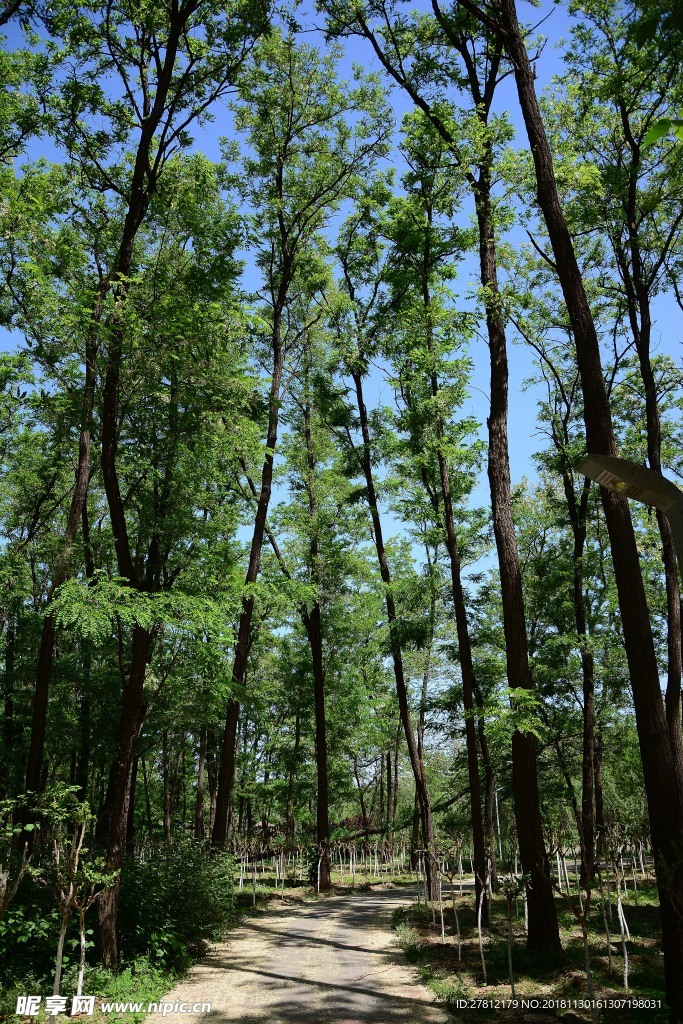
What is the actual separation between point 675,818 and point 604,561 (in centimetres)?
1609

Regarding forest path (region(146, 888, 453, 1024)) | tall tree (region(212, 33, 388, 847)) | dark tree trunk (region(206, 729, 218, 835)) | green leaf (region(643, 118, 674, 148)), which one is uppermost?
tall tree (region(212, 33, 388, 847))

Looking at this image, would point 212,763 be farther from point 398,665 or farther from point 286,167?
point 286,167

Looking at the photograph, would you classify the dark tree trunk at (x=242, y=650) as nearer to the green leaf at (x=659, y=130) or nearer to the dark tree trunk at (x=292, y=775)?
the green leaf at (x=659, y=130)

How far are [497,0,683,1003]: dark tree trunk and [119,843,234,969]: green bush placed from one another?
6742mm

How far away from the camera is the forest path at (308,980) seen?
7.42 m

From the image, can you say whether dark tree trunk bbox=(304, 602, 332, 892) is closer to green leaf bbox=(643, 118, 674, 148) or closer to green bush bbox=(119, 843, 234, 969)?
green bush bbox=(119, 843, 234, 969)

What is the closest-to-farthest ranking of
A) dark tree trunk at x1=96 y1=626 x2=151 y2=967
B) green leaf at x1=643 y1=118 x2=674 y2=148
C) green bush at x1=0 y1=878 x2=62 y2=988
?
1. green leaf at x1=643 y1=118 x2=674 y2=148
2. green bush at x1=0 y1=878 x2=62 y2=988
3. dark tree trunk at x1=96 y1=626 x2=151 y2=967

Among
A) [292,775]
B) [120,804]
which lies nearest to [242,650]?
[120,804]

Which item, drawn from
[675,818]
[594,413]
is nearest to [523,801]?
[675,818]

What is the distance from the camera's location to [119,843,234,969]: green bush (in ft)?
31.3

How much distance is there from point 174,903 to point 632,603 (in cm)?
833

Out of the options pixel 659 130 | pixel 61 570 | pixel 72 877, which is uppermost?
pixel 61 570

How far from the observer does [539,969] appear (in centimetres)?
882

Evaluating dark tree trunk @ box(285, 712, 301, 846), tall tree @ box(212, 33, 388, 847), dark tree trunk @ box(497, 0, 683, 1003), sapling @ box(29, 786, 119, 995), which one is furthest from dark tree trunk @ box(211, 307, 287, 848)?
dark tree trunk @ box(285, 712, 301, 846)
